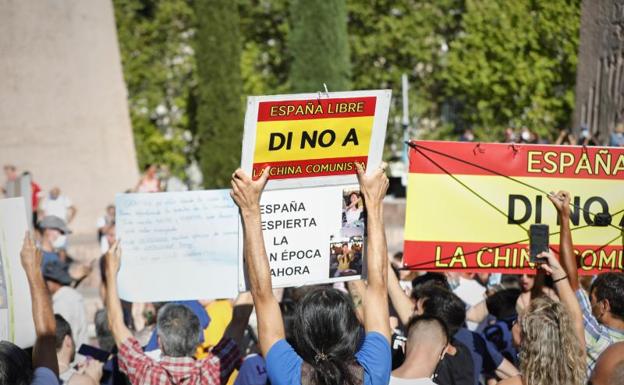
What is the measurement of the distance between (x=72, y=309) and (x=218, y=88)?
16.7 m

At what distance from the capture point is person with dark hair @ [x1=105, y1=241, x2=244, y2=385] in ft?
15.0

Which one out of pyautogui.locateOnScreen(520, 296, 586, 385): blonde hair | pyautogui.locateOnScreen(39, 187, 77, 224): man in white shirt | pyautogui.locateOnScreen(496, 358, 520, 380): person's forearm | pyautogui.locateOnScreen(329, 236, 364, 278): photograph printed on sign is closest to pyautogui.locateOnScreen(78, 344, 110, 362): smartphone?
pyautogui.locateOnScreen(329, 236, 364, 278): photograph printed on sign

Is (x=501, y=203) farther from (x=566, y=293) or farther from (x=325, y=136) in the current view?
(x=325, y=136)

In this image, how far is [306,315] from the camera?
3637 millimetres

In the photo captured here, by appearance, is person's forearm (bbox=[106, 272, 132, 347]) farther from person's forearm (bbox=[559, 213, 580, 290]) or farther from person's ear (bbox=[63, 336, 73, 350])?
person's forearm (bbox=[559, 213, 580, 290])

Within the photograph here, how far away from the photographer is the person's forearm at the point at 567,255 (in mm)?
5109

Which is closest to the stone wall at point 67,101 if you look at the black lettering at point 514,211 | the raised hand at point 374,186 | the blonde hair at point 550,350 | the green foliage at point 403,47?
the green foliage at point 403,47

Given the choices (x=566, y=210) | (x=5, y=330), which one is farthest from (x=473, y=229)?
(x=5, y=330)

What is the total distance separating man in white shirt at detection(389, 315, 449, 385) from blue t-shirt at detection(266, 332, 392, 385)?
Answer: 65 centimetres

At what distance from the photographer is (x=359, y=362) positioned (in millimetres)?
3561

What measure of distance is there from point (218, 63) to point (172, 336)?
18935mm

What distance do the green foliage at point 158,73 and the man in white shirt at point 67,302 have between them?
59.1ft

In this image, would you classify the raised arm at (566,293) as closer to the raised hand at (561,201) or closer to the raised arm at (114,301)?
the raised hand at (561,201)

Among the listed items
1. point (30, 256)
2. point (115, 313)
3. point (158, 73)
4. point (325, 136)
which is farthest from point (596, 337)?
point (158, 73)
